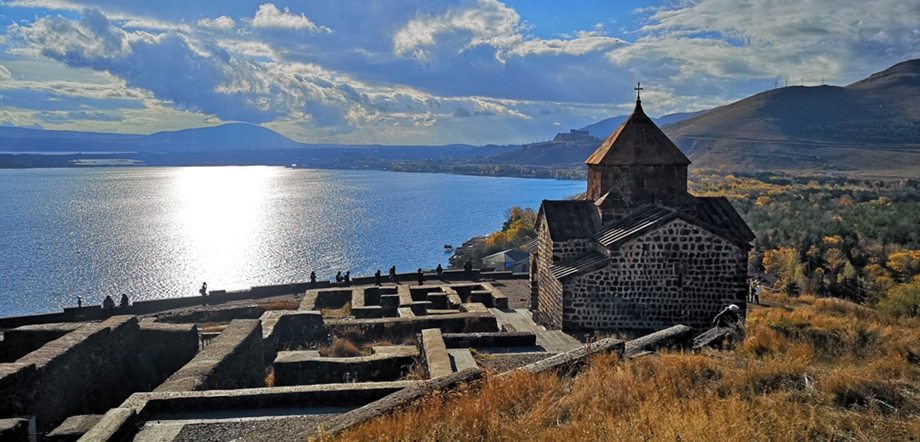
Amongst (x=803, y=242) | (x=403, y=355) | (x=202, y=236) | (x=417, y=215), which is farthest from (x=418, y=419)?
(x=417, y=215)

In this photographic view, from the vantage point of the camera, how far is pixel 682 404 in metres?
5.52

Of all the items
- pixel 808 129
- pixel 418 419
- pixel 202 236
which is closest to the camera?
pixel 418 419

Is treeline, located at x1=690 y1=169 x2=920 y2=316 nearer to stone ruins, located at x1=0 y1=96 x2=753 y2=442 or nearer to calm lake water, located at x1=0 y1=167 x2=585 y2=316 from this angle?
stone ruins, located at x1=0 y1=96 x2=753 y2=442

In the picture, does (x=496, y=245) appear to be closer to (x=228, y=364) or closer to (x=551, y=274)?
(x=551, y=274)

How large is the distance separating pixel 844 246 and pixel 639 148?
31122 millimetres

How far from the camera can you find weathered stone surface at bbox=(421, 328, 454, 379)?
8.34m

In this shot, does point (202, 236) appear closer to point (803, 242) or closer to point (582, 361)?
point (803, 242)

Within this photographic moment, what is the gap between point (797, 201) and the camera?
2244 inches

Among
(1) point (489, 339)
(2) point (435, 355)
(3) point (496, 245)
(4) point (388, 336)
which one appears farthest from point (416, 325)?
(3) point (496, 245)

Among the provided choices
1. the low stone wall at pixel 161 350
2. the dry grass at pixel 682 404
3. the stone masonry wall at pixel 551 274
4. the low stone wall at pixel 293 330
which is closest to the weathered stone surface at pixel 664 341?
the dry grass at pixel 682 404

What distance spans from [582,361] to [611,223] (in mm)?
7990

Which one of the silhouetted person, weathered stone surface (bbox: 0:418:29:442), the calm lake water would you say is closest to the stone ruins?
weathered stone surface (bbox: 0:418:29:442)

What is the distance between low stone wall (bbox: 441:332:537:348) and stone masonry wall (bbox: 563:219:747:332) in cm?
229

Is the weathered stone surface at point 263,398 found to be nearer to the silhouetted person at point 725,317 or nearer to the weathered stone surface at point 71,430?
the weathered stone surface at point 71,430
